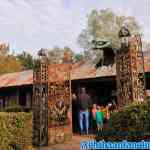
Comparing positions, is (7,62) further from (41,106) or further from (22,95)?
(41,106)

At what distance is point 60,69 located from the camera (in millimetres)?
15484

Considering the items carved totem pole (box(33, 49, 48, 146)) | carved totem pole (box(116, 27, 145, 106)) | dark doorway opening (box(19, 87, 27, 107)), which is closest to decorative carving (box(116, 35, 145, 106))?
carved totem pole (box(116, 27, 145, 106))

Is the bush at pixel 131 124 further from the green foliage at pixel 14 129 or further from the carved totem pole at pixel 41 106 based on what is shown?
the carved totem pole at pixel 41 106

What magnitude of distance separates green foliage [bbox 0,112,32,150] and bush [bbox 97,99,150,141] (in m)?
5.25

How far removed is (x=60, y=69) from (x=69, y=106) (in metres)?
1.47

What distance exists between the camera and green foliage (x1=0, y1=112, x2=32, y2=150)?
11953mm

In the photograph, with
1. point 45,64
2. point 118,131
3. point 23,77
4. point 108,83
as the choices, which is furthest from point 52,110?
point 23,77

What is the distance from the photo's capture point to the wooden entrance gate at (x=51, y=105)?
589 inches

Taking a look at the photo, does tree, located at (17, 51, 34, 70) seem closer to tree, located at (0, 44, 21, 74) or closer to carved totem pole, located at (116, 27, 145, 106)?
tree, located at (0, 44, 21, 74)

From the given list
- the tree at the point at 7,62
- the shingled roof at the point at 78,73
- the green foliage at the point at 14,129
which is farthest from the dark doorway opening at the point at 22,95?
the tree at the point at 7,62

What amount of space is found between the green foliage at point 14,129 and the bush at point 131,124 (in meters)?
5.25

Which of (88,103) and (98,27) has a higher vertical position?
(98,27)

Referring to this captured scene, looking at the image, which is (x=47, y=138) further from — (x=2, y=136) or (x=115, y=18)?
(x=115, y=18)

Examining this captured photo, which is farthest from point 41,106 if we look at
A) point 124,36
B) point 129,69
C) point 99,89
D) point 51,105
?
point 99,89
